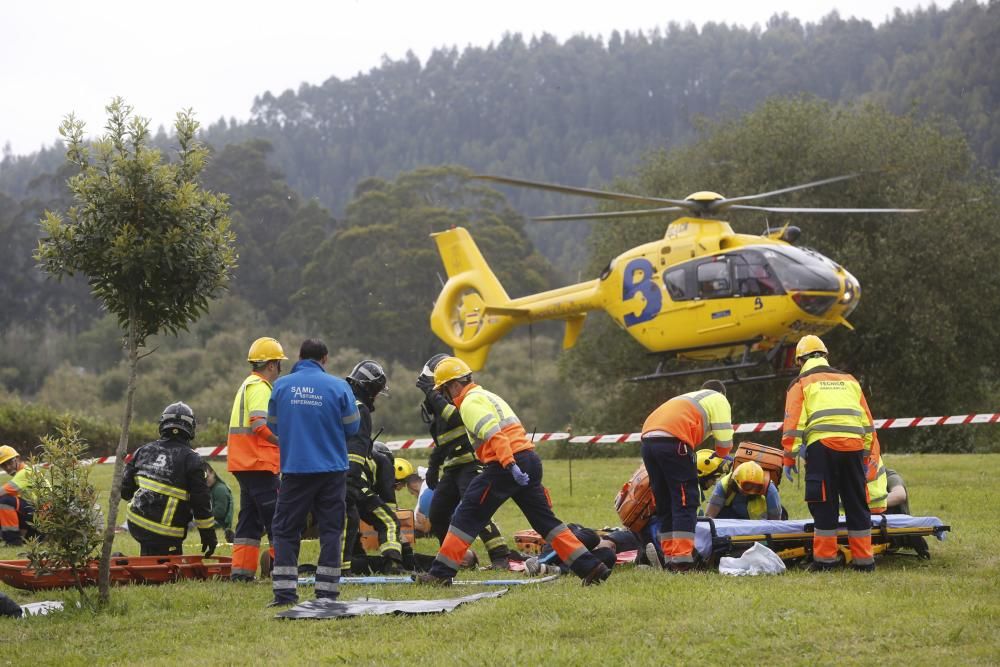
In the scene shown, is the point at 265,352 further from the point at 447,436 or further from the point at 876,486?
the point at 876,486

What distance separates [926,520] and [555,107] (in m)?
116

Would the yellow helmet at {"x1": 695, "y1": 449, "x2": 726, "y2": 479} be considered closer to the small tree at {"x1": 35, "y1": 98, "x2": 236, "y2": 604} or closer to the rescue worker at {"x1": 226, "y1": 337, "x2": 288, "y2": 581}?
the rescue worker at {"x1": 226, "y1": 337, "x2": 288, "y2": 581}

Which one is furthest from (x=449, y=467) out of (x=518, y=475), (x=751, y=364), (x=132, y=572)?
(x=751, y=364)

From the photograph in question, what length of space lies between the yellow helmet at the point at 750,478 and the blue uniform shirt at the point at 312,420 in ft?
12.7

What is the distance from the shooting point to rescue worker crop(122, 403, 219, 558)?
11172 mm

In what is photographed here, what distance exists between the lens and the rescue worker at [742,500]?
455 inches

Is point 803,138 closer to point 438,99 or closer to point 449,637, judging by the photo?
point 449,637

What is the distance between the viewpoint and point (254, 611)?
29.8ft

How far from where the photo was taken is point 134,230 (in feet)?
31.3

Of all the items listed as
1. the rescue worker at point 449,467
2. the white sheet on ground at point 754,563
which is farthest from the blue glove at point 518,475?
the white sheet on ground at point 754,563

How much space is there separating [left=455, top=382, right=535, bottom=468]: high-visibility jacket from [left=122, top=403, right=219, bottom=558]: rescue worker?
2.73m

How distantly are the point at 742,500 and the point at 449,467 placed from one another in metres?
2.80

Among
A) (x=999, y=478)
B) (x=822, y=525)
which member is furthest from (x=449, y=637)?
(x=999, y=478)

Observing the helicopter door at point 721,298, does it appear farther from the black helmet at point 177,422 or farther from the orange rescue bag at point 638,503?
the black helmet at point 177,422
